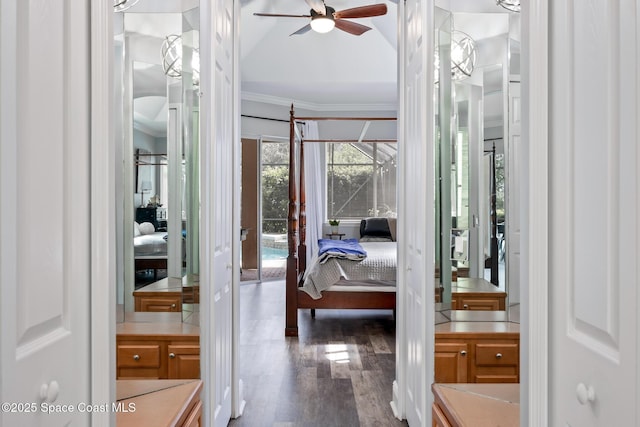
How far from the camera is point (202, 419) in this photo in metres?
2.06

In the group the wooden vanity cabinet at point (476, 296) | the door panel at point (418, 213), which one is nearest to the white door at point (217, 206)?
the door panel at point (418, 213)

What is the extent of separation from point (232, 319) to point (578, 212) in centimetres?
233

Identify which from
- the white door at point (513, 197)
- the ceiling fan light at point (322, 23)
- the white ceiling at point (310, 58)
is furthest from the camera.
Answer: the white ceiling at point (310, 58)

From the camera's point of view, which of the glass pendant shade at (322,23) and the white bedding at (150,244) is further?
the glass pendant shade at (322,23)

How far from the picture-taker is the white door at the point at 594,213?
771 mm

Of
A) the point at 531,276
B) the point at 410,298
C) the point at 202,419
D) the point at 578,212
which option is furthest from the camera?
the point at 410,298

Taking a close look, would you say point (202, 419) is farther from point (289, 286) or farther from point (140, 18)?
point (289, 286)

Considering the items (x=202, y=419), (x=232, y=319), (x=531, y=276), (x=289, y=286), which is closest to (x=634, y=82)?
(x=531, y=276)

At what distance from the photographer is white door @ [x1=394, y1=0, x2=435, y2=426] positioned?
2.27m

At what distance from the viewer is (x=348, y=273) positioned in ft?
16.3

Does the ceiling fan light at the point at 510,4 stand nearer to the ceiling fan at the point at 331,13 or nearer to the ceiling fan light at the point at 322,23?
the ceiling fan at the point at 331,13

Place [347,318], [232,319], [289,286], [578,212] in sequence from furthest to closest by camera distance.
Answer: [347,318] → [289,286] → [232,319] → [578,212]

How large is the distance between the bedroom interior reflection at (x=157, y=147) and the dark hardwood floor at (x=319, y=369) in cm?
121

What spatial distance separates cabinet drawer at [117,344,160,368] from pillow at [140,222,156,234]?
0.51 m
